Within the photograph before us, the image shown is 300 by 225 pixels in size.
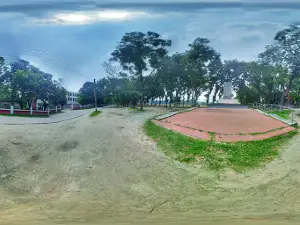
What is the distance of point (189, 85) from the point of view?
2.02 m

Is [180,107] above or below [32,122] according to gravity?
above

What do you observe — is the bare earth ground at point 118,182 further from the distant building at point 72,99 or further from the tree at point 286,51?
the tree at point 286,51

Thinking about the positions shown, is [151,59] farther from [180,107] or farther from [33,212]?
[33,212]

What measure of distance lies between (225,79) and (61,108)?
1247 millimetres

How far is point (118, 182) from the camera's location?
248 cm

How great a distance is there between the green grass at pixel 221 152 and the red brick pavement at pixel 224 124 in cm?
6

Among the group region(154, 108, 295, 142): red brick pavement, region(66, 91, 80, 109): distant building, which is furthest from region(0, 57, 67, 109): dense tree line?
region(154, 108, 295, 142): red brick pavement

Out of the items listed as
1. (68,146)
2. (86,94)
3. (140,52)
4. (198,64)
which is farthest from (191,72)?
(68,146)

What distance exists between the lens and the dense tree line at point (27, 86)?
1.73 meters

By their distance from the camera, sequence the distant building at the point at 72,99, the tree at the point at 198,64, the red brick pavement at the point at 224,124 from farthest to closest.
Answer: the red brick pavement at the point at 224,124 < the distant building at the point at 72,99 < the tree at the point at 198,64

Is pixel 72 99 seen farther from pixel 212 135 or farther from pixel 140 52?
pixel 212 135

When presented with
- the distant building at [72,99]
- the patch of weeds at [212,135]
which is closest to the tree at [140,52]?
the distant building at [72,99]

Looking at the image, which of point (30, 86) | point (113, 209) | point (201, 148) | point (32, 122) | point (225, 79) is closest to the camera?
point (225, 79)

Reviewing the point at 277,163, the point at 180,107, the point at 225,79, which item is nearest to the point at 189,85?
the point at 225,79
